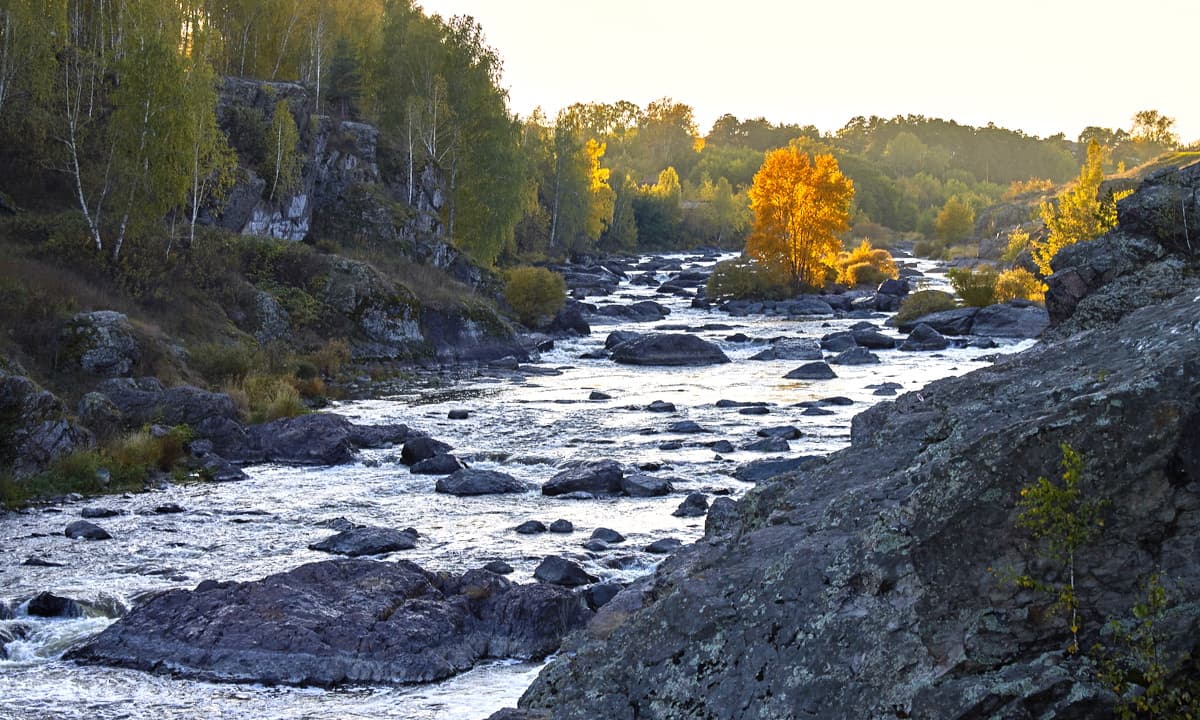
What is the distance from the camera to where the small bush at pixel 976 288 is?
193ft

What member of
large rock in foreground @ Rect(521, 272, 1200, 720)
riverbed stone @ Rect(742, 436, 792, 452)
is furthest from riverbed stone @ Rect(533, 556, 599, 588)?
riverbed stone @ Rect(742, 436, 792, 452)

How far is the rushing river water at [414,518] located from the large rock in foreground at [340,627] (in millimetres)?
299

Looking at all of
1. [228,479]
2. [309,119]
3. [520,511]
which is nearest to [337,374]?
[228,479]

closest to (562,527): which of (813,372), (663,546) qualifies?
(663,546)

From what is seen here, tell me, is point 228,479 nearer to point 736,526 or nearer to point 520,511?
point 520,511

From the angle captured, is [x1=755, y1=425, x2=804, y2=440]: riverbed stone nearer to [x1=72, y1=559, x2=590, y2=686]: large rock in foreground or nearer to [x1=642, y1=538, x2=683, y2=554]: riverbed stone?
[x1=642, y1=538, x2=683, y2=554]: riverbed stone

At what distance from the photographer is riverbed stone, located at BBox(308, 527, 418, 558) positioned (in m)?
17.4

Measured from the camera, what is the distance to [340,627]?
1251cm

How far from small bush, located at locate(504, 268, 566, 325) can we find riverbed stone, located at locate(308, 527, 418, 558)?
38.2 m

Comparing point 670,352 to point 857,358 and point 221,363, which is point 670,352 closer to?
point 857,358

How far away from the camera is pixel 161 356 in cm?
3169

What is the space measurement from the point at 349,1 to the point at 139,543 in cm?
7707

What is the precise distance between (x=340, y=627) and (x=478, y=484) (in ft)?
32.7

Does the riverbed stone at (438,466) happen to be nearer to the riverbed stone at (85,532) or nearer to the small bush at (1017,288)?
the riverbed stone at (85,532)
